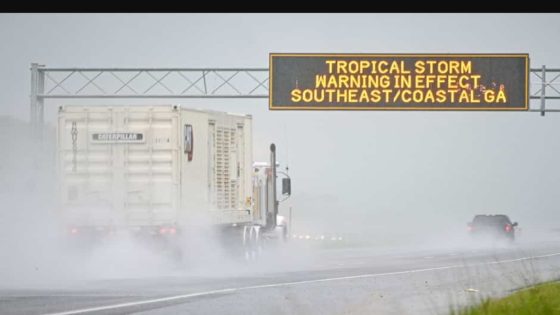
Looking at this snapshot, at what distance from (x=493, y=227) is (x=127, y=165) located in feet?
89.2

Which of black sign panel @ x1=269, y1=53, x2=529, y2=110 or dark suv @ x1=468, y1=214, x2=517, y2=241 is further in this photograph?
dark suv @ x1=468, y1=214, x2=517, y2=241

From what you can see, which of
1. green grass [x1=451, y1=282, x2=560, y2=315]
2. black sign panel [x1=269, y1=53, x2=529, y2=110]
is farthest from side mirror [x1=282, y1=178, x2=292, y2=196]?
green grass [x1=451, y1=282, x2=560, y2=315]

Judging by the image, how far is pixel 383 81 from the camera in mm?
37594

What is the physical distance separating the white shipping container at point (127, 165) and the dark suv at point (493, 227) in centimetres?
2560

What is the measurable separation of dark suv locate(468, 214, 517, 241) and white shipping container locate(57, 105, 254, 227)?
2560 cm

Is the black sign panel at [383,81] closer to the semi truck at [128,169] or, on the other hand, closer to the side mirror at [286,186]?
the side mirror at [286,186]

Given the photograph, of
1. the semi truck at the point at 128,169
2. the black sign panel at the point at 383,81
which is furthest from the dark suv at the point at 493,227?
the semi truck at the point at 128,169

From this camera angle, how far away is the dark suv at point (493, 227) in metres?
54.8

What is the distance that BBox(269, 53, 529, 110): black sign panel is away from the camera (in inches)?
1470

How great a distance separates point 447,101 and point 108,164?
11.0 metres

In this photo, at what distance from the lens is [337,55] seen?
37219 mm

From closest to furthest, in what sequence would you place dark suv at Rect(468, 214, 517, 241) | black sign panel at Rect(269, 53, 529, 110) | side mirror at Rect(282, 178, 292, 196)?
black sign panel at Rect(269, 53, 529, 110)
side mirror at Rect(282, 178, 292, 196)
dark suv at Rect(468, 214, 517, 241)

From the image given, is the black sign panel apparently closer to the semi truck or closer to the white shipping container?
the semi truck
